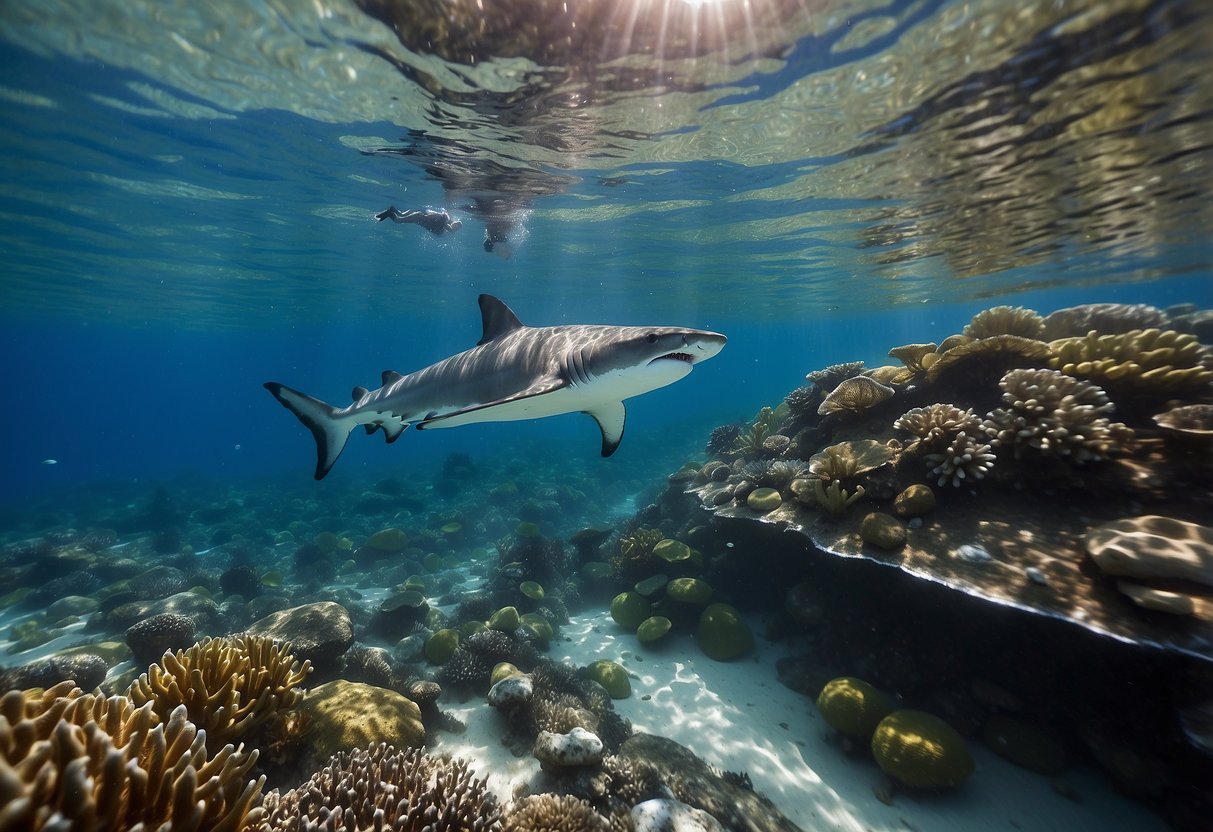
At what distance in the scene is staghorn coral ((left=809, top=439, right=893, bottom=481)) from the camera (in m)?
6.69

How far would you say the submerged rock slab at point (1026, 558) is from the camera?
414 centimetres

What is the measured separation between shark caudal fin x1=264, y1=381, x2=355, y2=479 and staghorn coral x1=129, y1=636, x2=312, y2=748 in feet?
11.4

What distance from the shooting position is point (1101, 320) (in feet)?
27.3

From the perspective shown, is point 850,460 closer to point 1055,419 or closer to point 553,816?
point 1055,419

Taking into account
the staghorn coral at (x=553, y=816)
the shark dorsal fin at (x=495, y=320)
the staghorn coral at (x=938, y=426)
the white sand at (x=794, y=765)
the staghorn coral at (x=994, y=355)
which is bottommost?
the white sand at (x=794, y=765)

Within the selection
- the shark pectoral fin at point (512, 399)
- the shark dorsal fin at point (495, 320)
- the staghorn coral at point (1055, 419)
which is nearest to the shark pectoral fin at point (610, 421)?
the shark pectoral fin at point (512, 399)

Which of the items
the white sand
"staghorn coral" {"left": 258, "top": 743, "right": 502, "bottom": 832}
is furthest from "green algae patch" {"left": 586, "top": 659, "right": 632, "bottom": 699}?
"staghorn coral" {"left": 258, "top": 743, "right": 502, "bottom": 832}

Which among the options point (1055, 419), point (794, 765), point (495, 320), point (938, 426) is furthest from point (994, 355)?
point (495, 320)

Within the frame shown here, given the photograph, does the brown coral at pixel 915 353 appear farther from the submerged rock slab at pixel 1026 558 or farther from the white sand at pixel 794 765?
the white sand at pixel 794 765

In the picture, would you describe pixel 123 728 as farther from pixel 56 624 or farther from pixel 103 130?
pixel 103 130

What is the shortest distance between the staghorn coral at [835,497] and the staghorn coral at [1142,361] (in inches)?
137

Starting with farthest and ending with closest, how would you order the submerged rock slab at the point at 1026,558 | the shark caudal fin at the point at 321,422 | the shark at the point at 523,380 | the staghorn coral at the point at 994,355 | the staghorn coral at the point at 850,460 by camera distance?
the shark caudal fin at the point at 321,422, the staghorn coral at the point at 994,355, the staghorn coral at the point at 850,460, the shark at the point at 523,380, the submerged rock slab at the point at 1026,558

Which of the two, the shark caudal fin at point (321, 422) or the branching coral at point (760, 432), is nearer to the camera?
the shark caudal fin at point (321, 422)

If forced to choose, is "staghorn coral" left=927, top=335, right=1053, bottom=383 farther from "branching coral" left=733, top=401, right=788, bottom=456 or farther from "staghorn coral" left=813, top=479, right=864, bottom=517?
"branching coral" left=733, top=401, right=788, bottom=456
